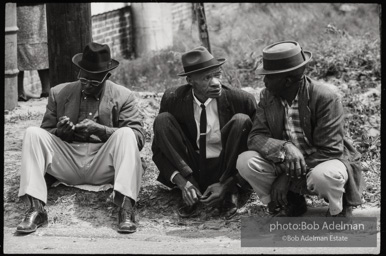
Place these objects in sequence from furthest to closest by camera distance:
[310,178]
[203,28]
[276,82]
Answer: [203,28], [276,82], [310,178]

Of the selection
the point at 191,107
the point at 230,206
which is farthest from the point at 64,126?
the point at 230,206

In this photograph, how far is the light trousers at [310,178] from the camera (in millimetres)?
5781

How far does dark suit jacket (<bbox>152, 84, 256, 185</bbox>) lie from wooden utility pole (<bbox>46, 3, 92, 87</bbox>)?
4.27 feet

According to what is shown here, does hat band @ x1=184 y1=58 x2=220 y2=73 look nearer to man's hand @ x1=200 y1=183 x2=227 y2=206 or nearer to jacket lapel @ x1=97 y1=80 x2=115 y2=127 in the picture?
jacket lapel @ x1=97 y1=80 x2=115 y2=127

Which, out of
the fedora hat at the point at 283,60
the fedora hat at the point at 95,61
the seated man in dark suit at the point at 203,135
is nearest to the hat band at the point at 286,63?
the fedora hat at the point at 283,60

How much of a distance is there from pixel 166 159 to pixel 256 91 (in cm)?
265

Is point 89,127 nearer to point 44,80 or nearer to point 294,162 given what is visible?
point 294,162

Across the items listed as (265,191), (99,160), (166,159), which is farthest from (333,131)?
(99,160)

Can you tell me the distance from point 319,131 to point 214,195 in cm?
95

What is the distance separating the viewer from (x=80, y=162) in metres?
6.61

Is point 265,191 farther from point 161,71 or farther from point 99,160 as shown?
point 161,71

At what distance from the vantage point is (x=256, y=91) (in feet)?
29.2

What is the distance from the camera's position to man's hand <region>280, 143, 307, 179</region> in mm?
5863

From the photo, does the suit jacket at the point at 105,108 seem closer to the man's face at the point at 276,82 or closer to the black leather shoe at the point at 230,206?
the black leather shoe at the point at 230,206
